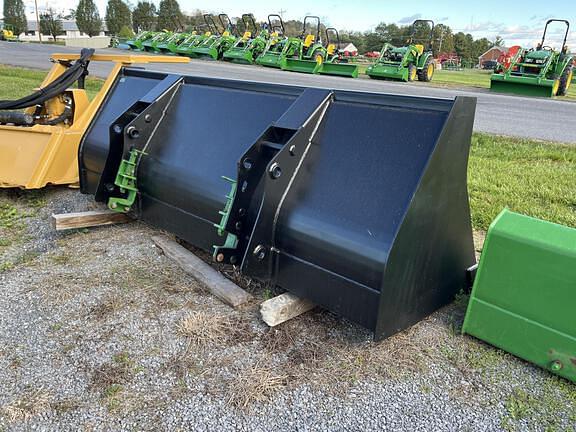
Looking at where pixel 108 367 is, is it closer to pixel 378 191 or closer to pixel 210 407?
pixel 210 407

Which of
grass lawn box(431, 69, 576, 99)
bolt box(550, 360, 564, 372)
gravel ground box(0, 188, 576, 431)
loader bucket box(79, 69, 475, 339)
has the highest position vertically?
loader bucket box(79, 69, 475, 339)

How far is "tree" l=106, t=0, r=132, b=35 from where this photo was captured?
238ft

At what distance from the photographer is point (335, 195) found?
2.42 meters

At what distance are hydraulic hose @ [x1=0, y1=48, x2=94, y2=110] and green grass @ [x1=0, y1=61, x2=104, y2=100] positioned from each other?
6074 mm

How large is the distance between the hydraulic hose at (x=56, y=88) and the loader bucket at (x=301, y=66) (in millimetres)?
15779

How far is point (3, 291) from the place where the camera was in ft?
9.34

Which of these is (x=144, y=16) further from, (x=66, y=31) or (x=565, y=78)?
(x=565, y=78)

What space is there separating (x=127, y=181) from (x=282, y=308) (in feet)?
5.06

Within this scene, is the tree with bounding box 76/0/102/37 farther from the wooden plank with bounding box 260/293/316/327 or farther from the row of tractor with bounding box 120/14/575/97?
the wooden plank with bounding box 260/293/316/327

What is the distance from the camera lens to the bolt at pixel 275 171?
2.38 meters

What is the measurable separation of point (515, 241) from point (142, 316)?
1807 millimetres

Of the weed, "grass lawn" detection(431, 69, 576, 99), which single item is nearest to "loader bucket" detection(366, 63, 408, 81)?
"grass lawn" detection(431, 69, 576, 99)

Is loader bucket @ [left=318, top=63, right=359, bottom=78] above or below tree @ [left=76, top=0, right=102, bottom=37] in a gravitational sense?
below

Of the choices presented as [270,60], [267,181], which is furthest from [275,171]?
[270,60]
